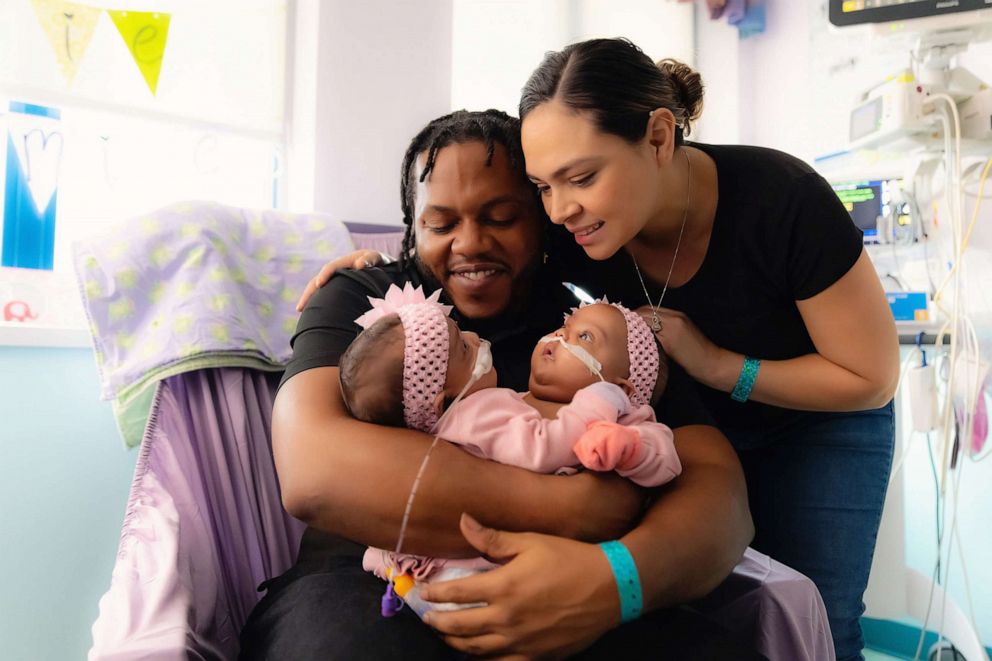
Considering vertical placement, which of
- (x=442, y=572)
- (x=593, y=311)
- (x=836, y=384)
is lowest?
(x=442, y=572)

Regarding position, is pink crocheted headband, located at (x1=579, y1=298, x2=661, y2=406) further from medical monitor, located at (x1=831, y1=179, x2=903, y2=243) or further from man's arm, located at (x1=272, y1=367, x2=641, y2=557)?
medical monitor, located at (x1=831, y1=179, x2=903, y2=243)

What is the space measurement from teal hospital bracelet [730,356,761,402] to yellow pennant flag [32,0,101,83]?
2053mm

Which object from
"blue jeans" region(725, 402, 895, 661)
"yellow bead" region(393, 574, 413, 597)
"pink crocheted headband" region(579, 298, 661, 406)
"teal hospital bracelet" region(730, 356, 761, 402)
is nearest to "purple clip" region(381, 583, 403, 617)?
"yellow bead" region(393, 574, 413, 597)

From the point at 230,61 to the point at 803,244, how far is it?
6.66 ft

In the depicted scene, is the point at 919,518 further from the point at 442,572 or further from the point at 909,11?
the point at 442,572

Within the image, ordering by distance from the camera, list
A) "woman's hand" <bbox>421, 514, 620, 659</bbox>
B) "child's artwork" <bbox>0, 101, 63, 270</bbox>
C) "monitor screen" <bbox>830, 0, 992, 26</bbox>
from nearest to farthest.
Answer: "woman's hand" <bbox>421, 514, 620, 659</bbox>, "monitor screen" <bbox>830, 0, 992, 26</bbox>, "child's artwork" <bbox>0, 101, 63, 270</bbox>

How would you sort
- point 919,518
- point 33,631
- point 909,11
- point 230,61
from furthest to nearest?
point 919,518, point 230,61, point 909,11, point 33,631

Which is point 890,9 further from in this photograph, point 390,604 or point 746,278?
point 390,604

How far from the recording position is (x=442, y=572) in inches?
33.9

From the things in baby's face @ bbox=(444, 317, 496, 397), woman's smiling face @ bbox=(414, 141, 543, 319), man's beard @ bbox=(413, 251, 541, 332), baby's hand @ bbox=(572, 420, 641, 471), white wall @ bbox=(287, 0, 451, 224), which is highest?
white wall @ bbox=(287, 0, 451, 224)

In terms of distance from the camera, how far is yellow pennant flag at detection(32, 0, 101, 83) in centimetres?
205

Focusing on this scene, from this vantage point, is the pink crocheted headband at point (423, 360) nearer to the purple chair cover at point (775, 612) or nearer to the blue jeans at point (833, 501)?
the purple chair cover at point (775, 612)

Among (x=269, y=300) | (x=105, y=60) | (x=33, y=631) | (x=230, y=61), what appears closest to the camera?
(x=269, y=300)

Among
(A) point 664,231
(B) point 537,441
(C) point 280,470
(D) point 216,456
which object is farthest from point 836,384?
(D) point 216,456
